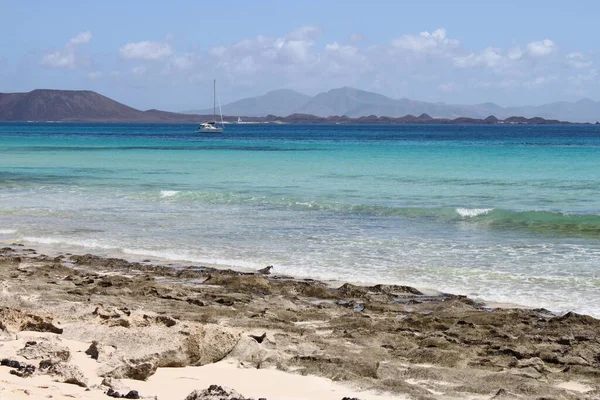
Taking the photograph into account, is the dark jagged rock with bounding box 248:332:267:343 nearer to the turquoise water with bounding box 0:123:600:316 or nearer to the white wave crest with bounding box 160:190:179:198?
the turquoise water with bounding box 0:123:600:316

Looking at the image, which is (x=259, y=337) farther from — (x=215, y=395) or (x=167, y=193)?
(x=167, y=193)

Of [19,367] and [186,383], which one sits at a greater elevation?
[19,367]

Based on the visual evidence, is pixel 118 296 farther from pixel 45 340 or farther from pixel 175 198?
pixel 175 198

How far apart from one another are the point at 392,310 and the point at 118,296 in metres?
3.66

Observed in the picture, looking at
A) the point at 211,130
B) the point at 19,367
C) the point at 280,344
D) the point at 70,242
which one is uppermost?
the point at 19,367

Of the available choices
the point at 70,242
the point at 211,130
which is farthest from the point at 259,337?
the point at 211,130

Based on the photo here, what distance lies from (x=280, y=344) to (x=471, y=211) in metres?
13.5

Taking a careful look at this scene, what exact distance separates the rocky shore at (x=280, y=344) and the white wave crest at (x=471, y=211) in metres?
9.10

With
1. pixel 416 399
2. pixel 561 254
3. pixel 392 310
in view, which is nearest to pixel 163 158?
pixel 561 254

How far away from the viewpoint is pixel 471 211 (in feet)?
69.1

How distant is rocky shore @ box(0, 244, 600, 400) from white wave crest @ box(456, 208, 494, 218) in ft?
29.9

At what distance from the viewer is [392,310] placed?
Result: 34.9 ft

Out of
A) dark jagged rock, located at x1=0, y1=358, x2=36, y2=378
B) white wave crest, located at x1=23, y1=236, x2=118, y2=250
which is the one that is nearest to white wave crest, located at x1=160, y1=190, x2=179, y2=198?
white wave crest, located at x1=23, y1=236, x2=118, y2=250

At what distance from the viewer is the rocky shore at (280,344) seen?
6793 millimetres
